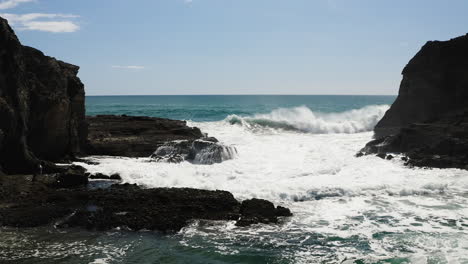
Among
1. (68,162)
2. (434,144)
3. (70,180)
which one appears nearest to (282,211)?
(70,180)

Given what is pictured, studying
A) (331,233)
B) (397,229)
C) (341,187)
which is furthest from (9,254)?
(341,187)

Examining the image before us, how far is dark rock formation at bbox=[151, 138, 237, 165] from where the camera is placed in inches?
829

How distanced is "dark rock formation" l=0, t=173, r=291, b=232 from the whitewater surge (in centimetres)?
63

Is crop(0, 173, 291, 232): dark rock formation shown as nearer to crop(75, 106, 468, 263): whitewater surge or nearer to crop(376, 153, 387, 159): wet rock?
crop(75, 106, 468, 263): whitewater surge

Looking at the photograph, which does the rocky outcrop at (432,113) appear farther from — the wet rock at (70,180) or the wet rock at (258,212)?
the wet rock at (70,180)

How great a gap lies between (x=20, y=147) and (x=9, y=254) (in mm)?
7377

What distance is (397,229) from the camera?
448 inches

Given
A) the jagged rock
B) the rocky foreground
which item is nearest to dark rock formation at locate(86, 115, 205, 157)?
the jagged rock

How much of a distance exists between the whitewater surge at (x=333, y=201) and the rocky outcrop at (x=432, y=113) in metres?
1.36

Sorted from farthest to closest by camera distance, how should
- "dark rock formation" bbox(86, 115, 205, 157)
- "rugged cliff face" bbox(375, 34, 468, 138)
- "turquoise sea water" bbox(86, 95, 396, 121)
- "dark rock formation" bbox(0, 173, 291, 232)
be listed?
"turquoise sea water" bbox(86, 95, 396, 121)
"rugged cliff face" bbox(375, 34, 468, 138)
"dark rock formation" bbox(86, 115, 205, 157)
"dark rock formation" bbox(0, 173, 291, 232)

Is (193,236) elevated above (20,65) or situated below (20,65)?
below

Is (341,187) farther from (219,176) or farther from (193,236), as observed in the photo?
(193,236)

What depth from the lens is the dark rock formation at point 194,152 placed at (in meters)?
21.0

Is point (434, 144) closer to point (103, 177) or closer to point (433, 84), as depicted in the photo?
point (433, 84)
